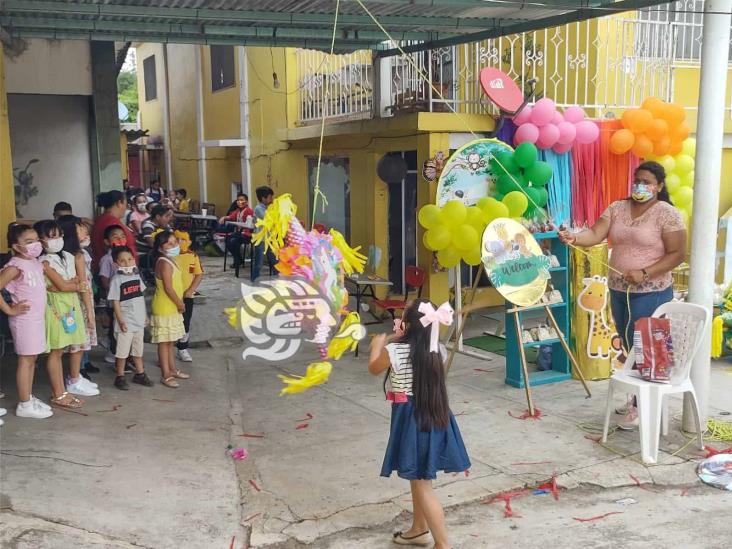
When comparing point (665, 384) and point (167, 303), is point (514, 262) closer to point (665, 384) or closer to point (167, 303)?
point (665, 384)

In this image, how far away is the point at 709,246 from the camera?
5152mm

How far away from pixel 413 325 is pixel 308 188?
8.61 meters

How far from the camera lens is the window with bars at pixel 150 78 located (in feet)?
70.3

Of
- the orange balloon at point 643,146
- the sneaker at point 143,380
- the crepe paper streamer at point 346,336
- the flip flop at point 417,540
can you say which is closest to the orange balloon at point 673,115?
the orange balloon at point 643,146

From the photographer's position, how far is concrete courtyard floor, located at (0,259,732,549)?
3965 millimetres

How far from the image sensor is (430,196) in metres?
8.05

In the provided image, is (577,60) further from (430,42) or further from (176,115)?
(176,115)

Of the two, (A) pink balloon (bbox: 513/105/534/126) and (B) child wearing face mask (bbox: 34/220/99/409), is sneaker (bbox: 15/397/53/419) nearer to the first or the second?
(B) child wearing face mask (bbox: 34/220/99/409)

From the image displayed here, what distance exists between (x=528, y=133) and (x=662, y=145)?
4.61ft

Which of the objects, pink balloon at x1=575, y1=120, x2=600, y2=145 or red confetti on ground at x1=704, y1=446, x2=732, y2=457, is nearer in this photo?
red confetti on ground at x1=704, y1=446, x2=732, y2=457

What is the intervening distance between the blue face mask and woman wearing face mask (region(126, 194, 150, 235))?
703 centimetres

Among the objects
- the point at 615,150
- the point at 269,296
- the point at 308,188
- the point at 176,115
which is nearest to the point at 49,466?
the point at 269,296

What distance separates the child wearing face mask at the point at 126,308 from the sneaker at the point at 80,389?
261 millimetres

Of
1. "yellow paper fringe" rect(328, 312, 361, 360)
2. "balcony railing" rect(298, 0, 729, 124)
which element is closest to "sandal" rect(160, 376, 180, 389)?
"yellow paper fringe" rect(328, 312, 361, 360)
